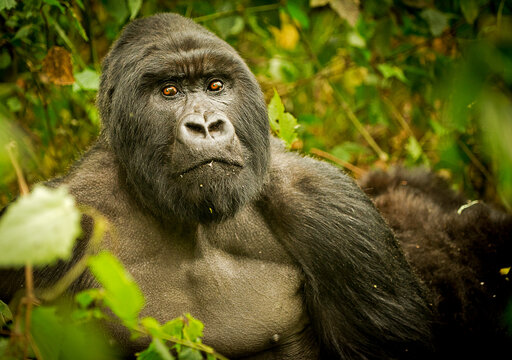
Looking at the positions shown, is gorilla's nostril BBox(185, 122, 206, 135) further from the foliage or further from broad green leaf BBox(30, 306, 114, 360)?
broad green leaf BBox(30, 306, 114, 360)

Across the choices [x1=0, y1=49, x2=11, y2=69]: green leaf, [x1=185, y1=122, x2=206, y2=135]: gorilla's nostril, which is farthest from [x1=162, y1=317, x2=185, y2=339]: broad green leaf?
[x1=0, y1=49, x2=11, y2=69]: green leaf

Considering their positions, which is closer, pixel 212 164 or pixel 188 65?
pixel 212 164

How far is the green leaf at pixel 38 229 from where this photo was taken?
96 cm

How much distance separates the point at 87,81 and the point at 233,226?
1400 millimetres

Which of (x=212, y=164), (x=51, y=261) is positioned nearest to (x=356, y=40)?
(x=212, y=164)

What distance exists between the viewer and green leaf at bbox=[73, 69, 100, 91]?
10.6ft

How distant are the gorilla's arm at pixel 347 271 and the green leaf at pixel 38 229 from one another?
5.89 ft

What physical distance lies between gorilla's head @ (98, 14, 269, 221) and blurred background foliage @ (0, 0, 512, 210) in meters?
0.58

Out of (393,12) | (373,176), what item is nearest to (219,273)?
(373,176)

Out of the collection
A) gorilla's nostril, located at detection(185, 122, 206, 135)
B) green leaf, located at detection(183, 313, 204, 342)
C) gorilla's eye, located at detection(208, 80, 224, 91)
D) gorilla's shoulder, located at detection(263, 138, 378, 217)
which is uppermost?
gorilla's eye, located at detection(208, 80, 224, 91)

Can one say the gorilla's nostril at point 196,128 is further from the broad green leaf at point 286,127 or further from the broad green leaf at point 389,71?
the broad green leaf at point 389,71

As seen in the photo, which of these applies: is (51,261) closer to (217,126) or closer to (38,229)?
(38,229)

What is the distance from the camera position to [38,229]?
99cm

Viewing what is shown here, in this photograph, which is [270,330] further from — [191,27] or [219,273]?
[191,27]
